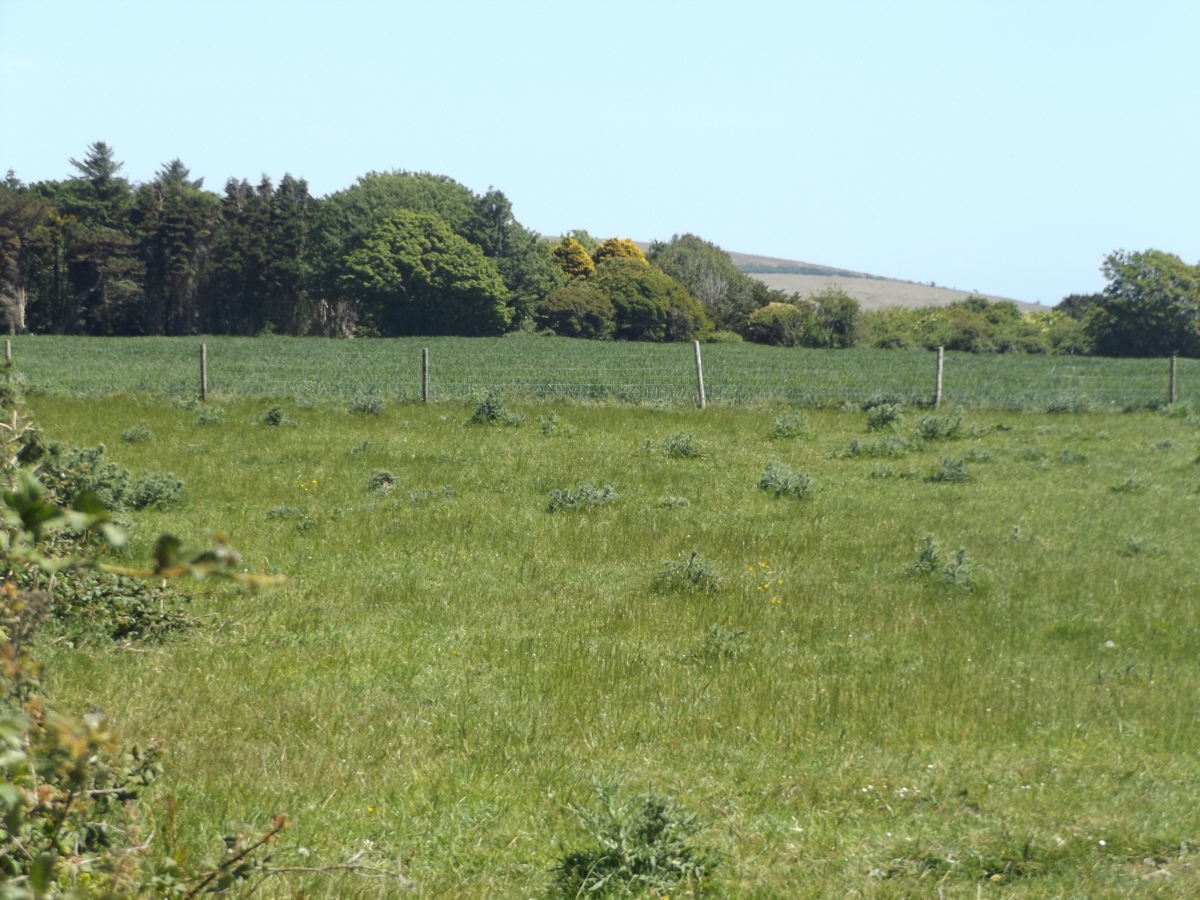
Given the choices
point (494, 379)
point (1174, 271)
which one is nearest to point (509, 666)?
point (494, 379)

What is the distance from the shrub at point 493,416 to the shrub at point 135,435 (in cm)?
550

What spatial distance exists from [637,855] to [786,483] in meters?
9.79

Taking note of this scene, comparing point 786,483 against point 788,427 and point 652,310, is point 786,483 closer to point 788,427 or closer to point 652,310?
point 788,427

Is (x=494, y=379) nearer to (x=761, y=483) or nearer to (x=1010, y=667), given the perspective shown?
(x=761, y=483)

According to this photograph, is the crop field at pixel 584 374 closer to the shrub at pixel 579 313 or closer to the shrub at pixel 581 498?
the shrub at pixel 581 498

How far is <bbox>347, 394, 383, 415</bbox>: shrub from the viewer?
2123 cm

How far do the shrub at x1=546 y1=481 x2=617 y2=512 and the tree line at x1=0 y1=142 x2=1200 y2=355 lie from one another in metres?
58.2

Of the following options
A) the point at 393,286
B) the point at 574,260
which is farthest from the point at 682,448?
the point at 574,260

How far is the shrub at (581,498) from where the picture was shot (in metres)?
12.8

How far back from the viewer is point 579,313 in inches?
2918

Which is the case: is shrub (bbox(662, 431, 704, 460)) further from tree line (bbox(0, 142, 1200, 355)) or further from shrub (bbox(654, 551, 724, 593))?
tree line (bbox(0, 142, 1200, 355))

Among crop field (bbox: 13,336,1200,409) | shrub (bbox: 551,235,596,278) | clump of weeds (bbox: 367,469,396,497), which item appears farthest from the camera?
shrub (bbox: 551,235,596,278)

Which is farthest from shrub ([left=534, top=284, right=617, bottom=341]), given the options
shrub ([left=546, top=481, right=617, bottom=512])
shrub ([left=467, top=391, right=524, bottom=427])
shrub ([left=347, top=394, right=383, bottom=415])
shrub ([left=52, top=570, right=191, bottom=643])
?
shrub ([left=52, top=570, right=191, bottom=643])

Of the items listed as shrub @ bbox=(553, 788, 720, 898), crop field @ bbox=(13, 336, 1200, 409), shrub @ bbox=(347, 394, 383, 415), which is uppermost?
crop field @ bbox=(13, 336, 1200, 409)
